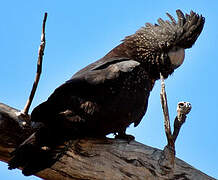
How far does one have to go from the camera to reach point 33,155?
4.06m

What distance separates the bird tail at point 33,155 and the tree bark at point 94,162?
0.14 meters

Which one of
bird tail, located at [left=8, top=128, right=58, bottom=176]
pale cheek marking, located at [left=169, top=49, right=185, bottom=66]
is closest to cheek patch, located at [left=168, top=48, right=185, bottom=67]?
pale cheek marking, located at [left=169, top=49, right=185, bottom=66]

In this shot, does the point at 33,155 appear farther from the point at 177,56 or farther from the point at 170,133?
the point at 177,56

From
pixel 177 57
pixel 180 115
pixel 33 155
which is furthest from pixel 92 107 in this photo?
pixel 177 57

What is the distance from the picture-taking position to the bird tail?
3.98m

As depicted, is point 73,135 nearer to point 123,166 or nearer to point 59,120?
point 59,120

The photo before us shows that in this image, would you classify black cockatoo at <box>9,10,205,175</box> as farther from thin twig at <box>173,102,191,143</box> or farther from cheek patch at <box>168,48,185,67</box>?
thin twig at <box>173,102,191,143</box>

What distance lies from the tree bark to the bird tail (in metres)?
0.14

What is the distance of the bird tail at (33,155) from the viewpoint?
13.1ft

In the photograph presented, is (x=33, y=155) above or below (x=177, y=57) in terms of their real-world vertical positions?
below

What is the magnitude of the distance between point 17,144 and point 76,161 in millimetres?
566

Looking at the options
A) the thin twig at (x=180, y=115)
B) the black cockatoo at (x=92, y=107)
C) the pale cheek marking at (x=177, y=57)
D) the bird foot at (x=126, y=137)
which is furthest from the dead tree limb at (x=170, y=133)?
the pale cheek marking at (x=177, y=57)

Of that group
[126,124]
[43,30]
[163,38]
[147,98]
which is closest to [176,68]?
[163,38]

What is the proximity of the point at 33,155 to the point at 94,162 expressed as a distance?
58cm
